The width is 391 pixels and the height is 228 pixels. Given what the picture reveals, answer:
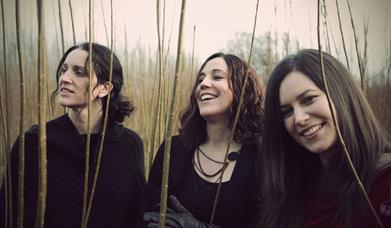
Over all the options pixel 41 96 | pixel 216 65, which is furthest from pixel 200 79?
pixel 41 96

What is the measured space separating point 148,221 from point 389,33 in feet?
4.17

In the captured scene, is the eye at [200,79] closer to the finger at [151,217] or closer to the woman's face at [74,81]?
the woman's face at [74,81]

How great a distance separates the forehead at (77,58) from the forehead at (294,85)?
66 cm

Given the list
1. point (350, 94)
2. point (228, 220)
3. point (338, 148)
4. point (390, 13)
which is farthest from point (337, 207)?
point (390, 13)

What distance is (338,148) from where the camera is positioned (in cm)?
72

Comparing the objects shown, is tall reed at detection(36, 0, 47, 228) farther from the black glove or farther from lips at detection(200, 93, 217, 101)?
lips at detection(200, 93, 217, 101)

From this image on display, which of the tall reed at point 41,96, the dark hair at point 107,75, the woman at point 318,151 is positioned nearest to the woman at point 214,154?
the woman at point 318,151

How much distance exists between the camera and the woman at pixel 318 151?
65 cm

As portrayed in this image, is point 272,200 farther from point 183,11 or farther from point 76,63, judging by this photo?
point 76,63

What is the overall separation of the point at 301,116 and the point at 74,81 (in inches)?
28.2

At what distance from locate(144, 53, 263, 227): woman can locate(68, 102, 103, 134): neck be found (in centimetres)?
26

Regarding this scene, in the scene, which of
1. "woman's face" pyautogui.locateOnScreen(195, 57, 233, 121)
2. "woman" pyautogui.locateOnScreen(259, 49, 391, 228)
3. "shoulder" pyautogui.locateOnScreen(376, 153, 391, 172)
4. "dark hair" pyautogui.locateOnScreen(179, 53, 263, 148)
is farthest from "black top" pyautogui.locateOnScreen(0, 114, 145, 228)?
"shoulder" pyautogui.locateOnScreen(376, 153, 391, 172)

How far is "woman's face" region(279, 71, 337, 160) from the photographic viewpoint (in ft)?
2.28

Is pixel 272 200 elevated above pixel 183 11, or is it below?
below
